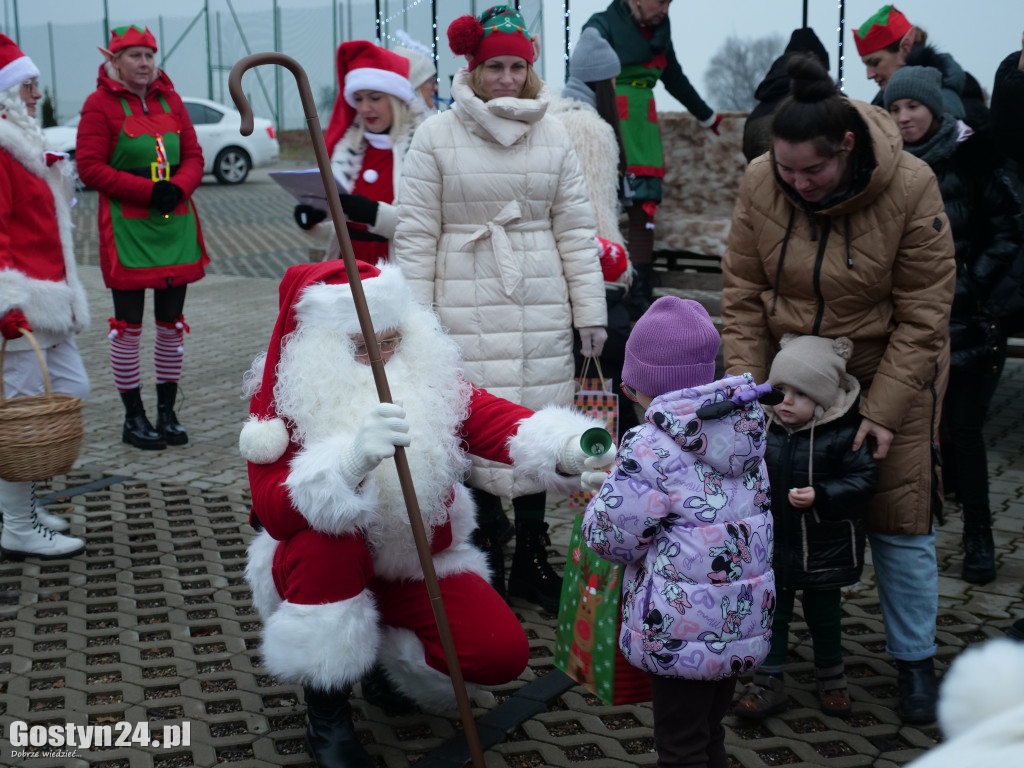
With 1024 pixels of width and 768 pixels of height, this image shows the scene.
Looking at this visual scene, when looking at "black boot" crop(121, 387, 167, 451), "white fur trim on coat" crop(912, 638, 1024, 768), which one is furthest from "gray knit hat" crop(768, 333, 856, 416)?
"black boot" crop(121, 387, 167, 451)

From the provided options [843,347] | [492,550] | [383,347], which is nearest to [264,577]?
[383,347]

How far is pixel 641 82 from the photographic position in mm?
6121

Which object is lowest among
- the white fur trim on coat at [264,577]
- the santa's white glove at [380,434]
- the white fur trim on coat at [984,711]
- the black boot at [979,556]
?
the black boot at [979,556]

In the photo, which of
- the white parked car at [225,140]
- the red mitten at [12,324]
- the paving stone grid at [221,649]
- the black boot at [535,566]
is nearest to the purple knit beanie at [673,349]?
the paving stone grid at [221,649]

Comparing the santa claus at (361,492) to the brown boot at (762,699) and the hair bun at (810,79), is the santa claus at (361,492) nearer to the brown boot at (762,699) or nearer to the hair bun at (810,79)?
the brown boot at (762,699)

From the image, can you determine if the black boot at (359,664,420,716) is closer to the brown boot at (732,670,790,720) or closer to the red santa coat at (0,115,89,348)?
the brown boot at (732,670,790,720)

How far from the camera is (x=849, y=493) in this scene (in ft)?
9.84

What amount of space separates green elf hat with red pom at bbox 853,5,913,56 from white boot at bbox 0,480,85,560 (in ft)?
13.9

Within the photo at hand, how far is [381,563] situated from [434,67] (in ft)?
12.8

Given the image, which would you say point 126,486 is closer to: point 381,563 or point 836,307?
point 381,563

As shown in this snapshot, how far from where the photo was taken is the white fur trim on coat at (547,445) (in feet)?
9.57

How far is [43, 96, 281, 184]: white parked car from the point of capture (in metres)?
21.0

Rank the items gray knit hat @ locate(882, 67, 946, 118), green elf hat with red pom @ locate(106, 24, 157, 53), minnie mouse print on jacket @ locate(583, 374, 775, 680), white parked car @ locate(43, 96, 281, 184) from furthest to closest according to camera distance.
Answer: white parked car @ locate(43, 96, 281, 184)
green elf hat with red pom @ locate(106, 24, 157, 53)
gray knit hat @ locate(882, 67, 946, 118)
minnie mouse print on jacket @ locate(583, 374, 775, 680)

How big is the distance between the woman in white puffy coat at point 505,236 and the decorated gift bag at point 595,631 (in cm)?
106
